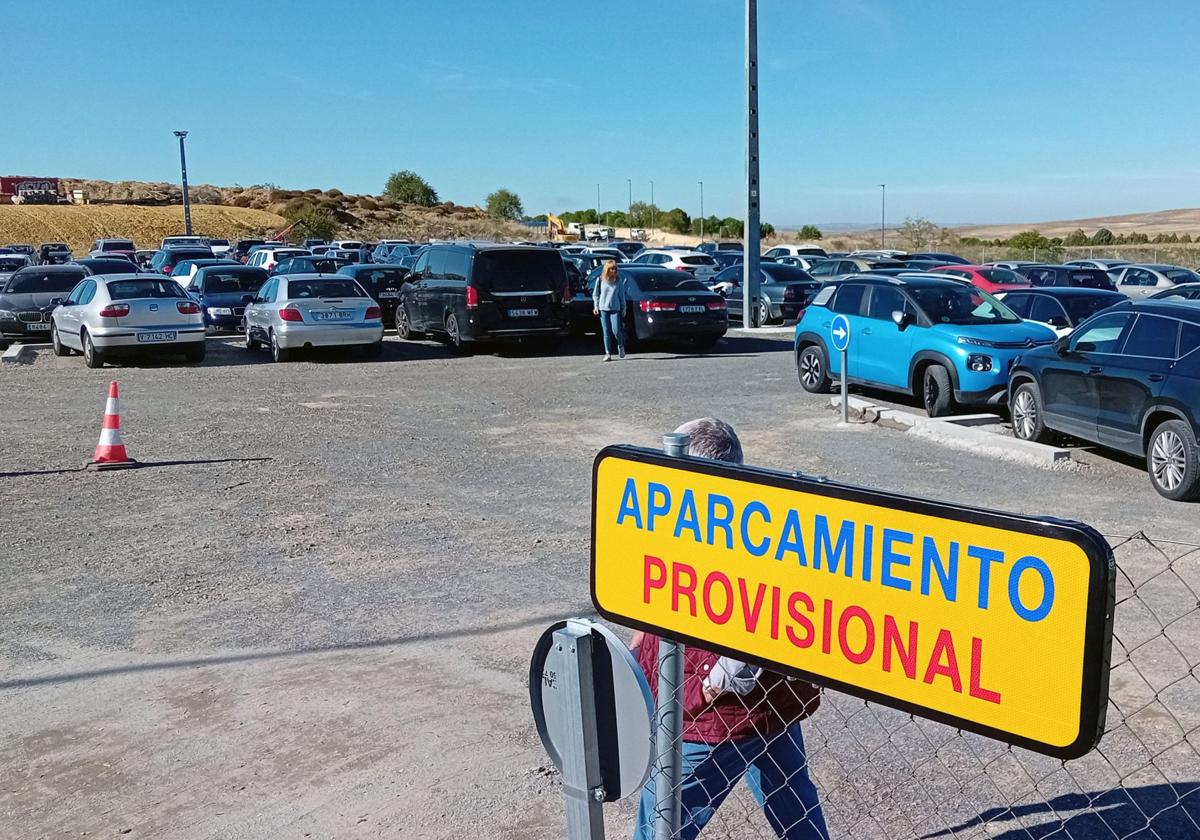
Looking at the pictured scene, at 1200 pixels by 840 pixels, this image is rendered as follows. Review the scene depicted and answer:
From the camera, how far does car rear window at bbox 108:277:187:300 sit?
1881 centimetres

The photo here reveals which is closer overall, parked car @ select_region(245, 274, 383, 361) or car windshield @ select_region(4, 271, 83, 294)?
parked car @ select_region(245, 274, 383, 361)

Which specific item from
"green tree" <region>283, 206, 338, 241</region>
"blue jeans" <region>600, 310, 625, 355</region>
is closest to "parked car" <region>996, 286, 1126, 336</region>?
"blue jeans" <region>600, 310, 625, 355</region>

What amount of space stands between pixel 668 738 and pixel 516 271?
17.7m

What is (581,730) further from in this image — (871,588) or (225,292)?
(225,292)

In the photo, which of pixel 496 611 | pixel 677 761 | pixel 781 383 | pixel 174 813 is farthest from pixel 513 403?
pixel 677 761

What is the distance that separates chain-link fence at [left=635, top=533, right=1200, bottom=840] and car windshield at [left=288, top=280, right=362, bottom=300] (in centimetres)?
1578

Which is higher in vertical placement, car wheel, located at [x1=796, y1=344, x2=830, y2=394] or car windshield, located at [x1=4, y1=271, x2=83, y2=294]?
car windshield, located at [x1=4, y1=271, x2=83, y2=294]

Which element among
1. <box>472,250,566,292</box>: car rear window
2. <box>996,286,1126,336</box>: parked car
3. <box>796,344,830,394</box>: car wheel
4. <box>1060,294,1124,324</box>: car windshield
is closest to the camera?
<box>796,344,830,394</box>: car wheel

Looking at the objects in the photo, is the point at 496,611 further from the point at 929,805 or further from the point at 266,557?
the point at 929,805

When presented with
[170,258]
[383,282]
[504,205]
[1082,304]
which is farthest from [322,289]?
[504,205]

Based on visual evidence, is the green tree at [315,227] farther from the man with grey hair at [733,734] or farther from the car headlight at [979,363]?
the man with grey hair at [733,734]

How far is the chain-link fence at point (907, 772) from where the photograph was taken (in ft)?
10.2

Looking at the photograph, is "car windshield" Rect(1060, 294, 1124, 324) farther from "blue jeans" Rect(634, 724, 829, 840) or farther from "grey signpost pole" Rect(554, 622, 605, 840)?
"grey signpost pole" Rect(554, 622, 605, 840)

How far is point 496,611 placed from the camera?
6.59 metres
